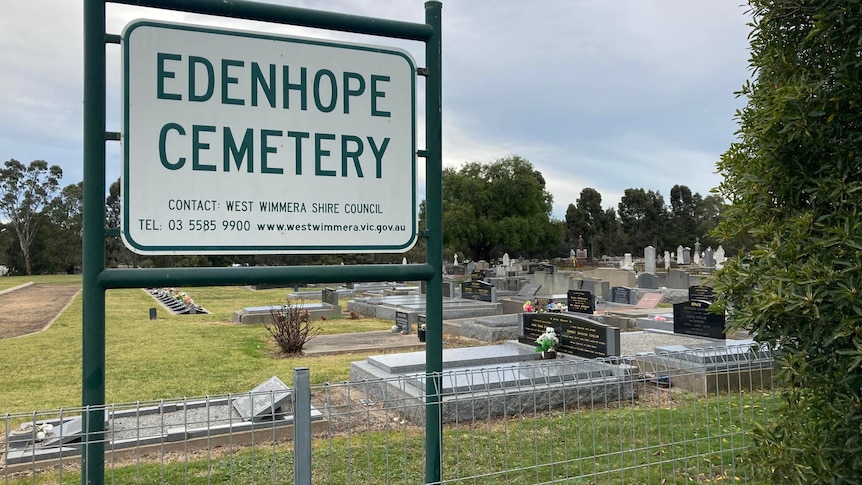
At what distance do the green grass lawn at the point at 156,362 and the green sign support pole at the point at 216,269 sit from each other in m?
6.79

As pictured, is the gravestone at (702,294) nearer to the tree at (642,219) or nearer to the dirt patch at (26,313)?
the dirt patch at (26,313)

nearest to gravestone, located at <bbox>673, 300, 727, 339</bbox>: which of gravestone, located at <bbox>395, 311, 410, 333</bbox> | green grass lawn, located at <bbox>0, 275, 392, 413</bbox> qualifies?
gravestone, located at <bbox>395, 311, 410, 333</bbox>

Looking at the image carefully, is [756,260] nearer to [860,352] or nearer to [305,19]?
[860,352]

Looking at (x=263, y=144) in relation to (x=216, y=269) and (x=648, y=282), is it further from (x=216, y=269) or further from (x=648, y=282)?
(x=648, y=282)

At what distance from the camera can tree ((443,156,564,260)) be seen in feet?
174

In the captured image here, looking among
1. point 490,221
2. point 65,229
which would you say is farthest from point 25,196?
point 490,221

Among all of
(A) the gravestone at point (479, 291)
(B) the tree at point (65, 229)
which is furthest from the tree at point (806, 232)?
(B) the tree at point (65, 229)

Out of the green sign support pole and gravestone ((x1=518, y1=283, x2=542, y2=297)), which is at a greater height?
the green sign support pole

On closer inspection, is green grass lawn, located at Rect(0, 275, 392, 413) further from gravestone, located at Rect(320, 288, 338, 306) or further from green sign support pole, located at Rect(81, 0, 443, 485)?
green sign support pole, located at Rect(81, 0, 443, 485)

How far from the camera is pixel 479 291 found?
21531 mm

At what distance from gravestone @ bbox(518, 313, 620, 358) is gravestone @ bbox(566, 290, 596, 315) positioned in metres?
5.97

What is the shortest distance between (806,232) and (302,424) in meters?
2.41

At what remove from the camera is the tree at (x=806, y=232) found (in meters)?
2.54

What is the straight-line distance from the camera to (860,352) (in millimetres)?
2318
